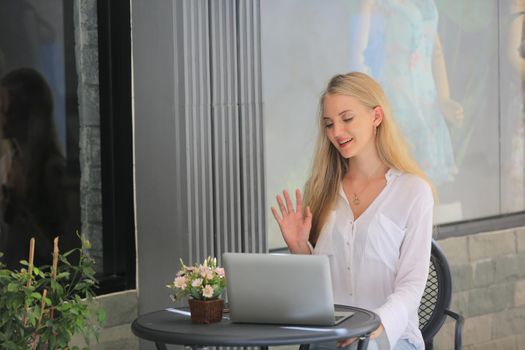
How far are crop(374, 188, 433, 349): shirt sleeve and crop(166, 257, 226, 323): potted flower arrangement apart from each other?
502mm

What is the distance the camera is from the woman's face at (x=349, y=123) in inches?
140

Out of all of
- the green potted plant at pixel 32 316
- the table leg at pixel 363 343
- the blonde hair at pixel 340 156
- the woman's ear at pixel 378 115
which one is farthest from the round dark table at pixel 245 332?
→ the woman's ear at pixel 378 115

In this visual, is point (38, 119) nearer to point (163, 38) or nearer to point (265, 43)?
point (163, 38)

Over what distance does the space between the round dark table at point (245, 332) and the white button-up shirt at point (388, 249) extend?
25cm

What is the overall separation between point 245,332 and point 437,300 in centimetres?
102

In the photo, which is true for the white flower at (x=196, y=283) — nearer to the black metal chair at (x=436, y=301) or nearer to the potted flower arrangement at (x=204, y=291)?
the potted flower arrangement at (x=204, y=291)

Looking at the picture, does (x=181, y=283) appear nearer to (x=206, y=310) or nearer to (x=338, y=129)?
(x=206, y=310)

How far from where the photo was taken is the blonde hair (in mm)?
3568

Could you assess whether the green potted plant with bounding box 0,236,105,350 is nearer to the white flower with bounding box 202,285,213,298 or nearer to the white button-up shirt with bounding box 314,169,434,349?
the white flower with bounding box 202,285,213,298

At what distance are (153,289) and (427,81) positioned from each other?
2.47 m

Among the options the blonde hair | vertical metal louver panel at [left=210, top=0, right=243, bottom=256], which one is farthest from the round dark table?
vertical metal louver panel at [left=210, top=0, right=243, bottom=256]

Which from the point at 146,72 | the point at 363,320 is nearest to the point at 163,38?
the point at 146,72

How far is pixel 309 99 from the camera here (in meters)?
5.17

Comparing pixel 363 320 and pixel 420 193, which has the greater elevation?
pixel 420 193
